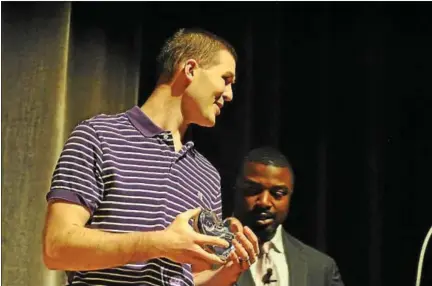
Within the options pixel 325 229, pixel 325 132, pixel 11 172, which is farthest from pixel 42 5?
pixel 325 229

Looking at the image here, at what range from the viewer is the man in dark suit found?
1.59 m

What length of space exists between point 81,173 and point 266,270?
74 centimetres

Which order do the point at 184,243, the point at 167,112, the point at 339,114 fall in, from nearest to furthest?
the point at 184,243, the point at 167,112, the point at 339,114

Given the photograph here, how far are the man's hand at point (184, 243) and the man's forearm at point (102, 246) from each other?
0.4 inches

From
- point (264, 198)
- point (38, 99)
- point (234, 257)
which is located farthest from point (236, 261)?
point (38, 99)

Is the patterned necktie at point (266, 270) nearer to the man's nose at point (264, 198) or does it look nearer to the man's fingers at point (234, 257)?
the man's nose at point (264, 198)

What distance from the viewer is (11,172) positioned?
1.53 m

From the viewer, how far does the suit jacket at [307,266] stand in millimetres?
1593

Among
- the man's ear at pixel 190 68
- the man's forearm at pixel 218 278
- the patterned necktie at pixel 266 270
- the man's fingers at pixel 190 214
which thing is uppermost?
the man's ear at pixel 190 68

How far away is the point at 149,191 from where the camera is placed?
98 centimetres

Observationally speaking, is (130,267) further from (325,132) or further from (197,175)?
(325,132)

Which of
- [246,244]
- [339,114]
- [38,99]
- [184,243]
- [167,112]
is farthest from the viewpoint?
[339,114]

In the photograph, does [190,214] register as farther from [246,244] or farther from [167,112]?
[167,112]

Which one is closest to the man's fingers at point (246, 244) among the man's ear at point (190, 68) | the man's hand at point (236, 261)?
the man's hand at point (236, 261)
